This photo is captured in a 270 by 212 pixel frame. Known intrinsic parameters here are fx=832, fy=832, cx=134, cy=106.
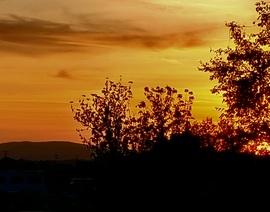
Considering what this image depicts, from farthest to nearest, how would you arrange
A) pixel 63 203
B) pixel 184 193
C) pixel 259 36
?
pixel 63 203
pixel 259 36
pixel 184 193

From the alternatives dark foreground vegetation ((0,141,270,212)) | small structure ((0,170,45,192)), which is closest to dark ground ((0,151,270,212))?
dark foreground vegetation ((0,141,270,212))

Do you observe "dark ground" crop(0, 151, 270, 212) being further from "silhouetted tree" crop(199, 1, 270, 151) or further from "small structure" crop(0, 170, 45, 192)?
"small structure" crop(0, 170, 45, 192)

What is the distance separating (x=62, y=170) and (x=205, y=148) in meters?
96.4

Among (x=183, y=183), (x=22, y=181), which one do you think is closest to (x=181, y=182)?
(x=183, y=183)

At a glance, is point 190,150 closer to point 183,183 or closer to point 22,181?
point 183,183

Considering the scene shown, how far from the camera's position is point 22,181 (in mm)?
122125

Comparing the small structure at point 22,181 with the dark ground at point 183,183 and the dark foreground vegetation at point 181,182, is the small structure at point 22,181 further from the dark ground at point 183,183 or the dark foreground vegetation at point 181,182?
the dark foreground vegetation at point 181,182

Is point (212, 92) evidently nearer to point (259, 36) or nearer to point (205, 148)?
point (259, 36)

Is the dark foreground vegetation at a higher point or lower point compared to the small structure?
lower

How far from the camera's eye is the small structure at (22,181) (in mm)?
119812

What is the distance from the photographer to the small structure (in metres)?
120

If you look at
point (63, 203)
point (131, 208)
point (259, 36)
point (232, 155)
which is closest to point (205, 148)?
point (232, 155)

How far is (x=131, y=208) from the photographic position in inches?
1537

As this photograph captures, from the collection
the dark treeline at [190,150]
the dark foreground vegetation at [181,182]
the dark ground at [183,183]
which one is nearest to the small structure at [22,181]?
the dark treeline at [190,150]
